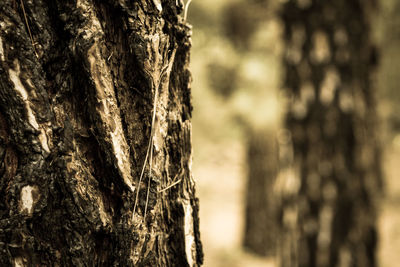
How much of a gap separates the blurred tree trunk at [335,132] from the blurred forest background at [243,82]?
1.26 m

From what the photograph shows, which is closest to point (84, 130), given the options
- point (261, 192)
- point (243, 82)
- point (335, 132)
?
point (335, 132)

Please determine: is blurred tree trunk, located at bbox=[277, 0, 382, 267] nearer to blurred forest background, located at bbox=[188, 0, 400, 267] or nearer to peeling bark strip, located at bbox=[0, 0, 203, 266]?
blurred forest background, located at bbox=[188, 0, 400, 267]

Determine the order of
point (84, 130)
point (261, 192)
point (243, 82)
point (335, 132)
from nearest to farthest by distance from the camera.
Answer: point (84, 130)
point (335, 132)
point (243, 82)
point (261, 192)

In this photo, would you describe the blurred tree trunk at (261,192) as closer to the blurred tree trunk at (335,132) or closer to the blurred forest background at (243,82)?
the blurred forest background at (243,82)

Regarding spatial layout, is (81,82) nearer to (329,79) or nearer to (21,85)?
(21,85)

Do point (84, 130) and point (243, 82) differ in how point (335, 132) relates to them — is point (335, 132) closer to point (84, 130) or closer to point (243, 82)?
point (84, 130)

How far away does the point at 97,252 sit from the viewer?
653 mm

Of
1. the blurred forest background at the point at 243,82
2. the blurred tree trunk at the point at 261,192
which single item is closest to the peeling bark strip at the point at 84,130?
the blurred forest background at the point at 243,82

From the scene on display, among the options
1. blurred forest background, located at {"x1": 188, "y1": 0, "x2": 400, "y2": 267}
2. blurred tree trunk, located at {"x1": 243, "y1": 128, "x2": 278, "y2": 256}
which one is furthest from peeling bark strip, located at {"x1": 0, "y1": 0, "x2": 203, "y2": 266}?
blurred tree trunk, located at {"x1": 243, "y1": 128, "x2": 278, "y2": 256}

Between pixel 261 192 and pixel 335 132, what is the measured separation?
3619 millimetres

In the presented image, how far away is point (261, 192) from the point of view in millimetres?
5746

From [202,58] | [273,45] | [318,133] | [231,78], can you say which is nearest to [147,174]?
[318,133]

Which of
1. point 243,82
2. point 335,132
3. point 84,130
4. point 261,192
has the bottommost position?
point 84,130

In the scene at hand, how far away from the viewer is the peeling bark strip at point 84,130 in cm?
60
